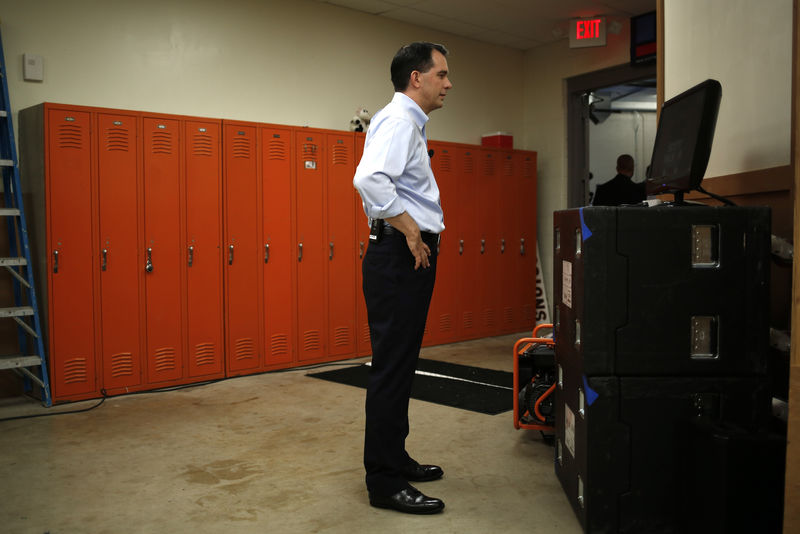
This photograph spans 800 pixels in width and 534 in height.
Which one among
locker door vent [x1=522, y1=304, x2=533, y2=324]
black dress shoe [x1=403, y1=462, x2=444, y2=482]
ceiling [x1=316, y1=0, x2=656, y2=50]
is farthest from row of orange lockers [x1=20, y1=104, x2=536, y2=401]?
black dress shoe [x1=403, y1=462, x2=444, y2=482]

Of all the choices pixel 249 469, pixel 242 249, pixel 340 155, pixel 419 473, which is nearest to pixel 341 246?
pixel 340 155

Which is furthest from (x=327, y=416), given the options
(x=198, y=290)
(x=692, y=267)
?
(x=692, y=267)

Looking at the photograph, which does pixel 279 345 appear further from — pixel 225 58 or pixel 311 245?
pixel 225 58

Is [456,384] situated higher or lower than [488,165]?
lower

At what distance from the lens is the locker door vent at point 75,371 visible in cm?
426

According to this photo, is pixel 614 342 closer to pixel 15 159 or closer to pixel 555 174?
pixel 15 159

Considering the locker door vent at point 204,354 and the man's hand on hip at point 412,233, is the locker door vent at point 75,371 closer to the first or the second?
the locker door vent at point 204,354

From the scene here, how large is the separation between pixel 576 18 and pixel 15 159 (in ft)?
16.0

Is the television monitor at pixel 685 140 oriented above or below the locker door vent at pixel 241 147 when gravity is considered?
below

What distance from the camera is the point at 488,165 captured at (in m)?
6.61

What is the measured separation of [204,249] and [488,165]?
2.99 metres

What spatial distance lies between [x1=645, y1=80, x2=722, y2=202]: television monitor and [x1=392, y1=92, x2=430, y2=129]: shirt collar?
869 mm

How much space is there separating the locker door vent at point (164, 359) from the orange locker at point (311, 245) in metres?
1.01

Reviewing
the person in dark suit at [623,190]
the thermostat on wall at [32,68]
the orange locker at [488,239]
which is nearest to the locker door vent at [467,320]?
the orange locker at [488,239]
